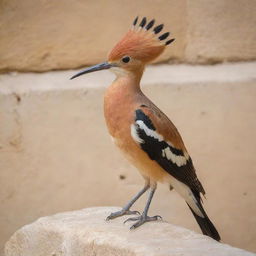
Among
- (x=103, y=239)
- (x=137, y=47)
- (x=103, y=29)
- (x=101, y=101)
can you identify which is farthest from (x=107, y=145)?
(x=103, y=239)

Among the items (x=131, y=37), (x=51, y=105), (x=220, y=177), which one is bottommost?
(x=220, y=177)

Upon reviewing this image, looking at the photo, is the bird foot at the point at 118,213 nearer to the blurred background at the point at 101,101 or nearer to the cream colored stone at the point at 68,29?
the blurred background at the point at 101,101

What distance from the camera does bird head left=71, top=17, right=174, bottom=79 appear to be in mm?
2197

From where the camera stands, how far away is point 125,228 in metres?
2.16

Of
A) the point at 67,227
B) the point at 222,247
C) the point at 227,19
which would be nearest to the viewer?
the point at 222,247

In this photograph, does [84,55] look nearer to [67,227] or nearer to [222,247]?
[67,227]

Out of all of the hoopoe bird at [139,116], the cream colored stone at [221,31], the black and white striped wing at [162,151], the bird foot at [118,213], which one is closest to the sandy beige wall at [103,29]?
the cream colored stone at [221,31]

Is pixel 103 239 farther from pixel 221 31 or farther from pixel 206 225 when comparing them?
pixel 221 31

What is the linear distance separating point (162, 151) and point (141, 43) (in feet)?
1.28

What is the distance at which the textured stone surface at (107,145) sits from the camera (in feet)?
9.05

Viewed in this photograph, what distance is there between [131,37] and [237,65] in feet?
2.40

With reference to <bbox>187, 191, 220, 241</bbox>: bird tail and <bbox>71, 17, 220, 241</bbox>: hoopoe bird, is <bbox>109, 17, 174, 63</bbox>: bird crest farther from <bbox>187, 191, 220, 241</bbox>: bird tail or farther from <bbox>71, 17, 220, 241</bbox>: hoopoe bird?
<bbox>187, 191, 220, 241</bbox>: bird tail

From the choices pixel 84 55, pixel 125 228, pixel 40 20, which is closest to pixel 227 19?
pixel 84 55

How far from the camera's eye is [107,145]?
111 inches
